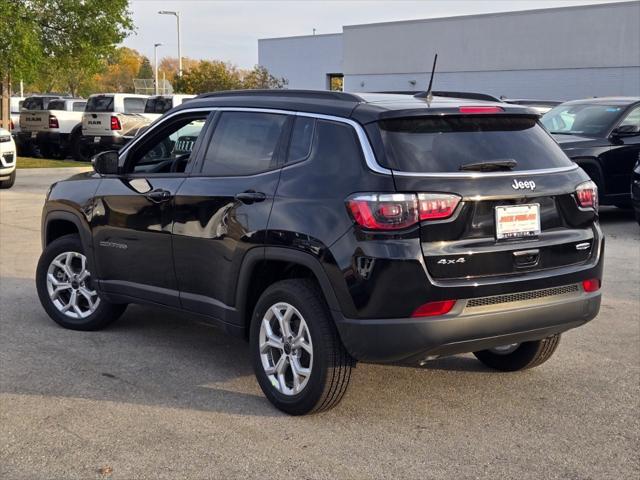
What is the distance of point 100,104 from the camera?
24328 mm

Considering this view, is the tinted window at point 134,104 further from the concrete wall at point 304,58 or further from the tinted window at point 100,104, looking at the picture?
the concrete wall at point 304,58

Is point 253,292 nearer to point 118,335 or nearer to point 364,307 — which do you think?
point 364,307

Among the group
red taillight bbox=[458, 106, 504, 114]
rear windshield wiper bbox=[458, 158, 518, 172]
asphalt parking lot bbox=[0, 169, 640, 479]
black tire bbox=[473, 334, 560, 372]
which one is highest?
red taillight bbox=[458, 106, 504, 114]

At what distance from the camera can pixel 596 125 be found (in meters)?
12.6

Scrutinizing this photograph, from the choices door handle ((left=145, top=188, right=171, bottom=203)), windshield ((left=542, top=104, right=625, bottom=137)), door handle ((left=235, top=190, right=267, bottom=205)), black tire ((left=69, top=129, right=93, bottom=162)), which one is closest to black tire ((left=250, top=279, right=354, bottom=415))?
door handle ((left=235, top=190, right=267, bottom=205))

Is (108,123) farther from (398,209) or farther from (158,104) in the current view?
(398,209)

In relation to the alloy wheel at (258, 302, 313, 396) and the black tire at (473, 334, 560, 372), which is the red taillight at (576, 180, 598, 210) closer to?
the black tire at (473, 334, 560, 372)

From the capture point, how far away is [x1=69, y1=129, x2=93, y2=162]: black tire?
2484cm

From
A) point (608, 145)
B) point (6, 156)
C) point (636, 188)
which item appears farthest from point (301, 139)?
point (6, 156)

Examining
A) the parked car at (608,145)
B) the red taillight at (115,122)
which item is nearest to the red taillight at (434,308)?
the parked car at (608,145)

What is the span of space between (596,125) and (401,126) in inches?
357

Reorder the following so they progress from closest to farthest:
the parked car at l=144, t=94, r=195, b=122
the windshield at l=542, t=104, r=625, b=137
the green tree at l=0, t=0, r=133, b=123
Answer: the windshield at l=542, t=104, r=625, b=137, the green tree at l=0, t=0, r=133, b=123, the parked car at l=144, t=94, r=195, b=122

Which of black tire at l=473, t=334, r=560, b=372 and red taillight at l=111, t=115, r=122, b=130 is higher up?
red taillight at l=111, t=115, r=122, b=130

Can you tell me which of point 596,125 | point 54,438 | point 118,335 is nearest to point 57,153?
point 596,125
